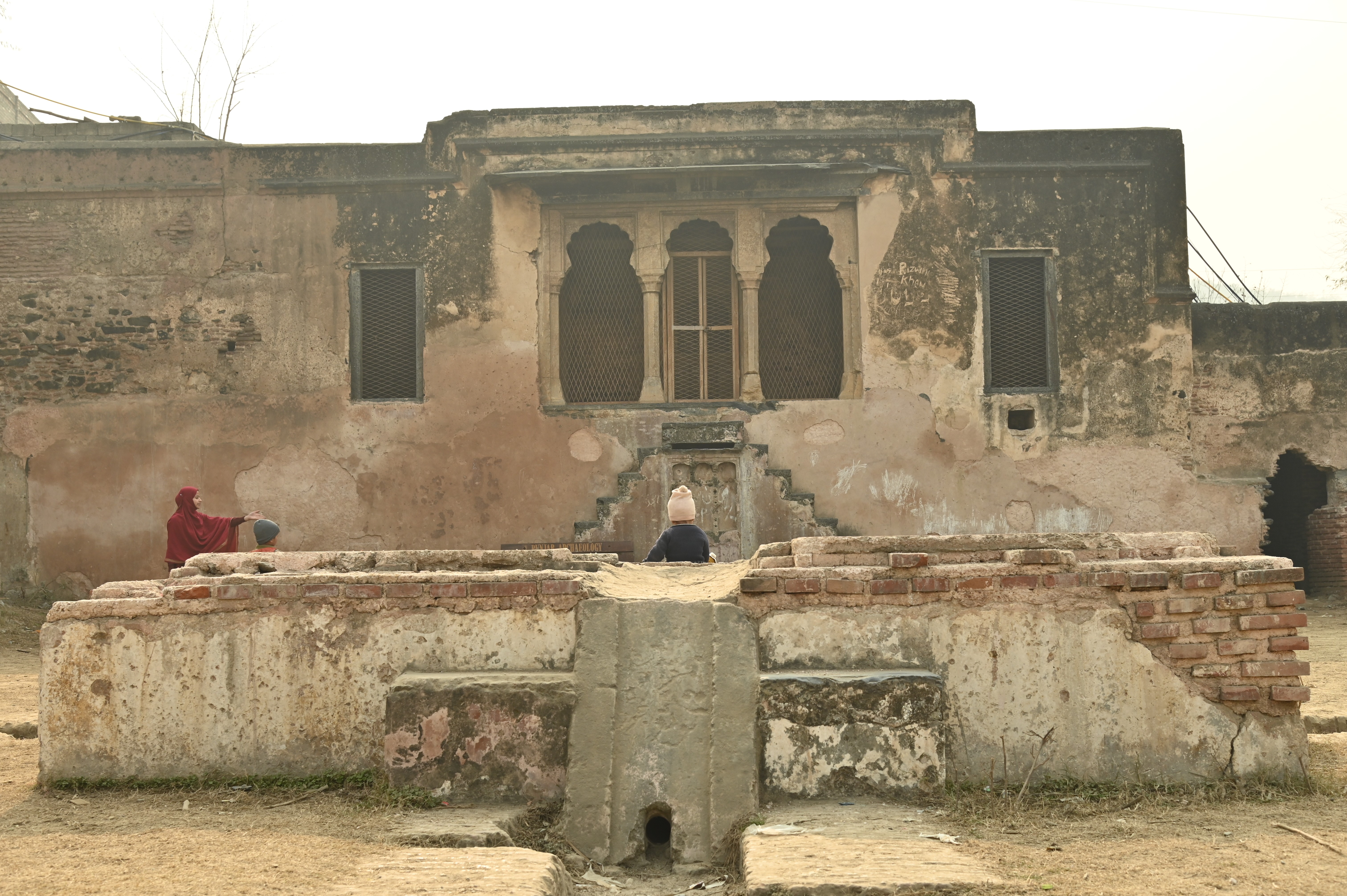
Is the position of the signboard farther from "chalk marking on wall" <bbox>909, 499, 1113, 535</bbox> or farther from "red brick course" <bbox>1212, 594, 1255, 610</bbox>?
"red brick course" <bbox>1212, 594, 1255, 610</bbox>

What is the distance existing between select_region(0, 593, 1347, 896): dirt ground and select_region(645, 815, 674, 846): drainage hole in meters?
0.22

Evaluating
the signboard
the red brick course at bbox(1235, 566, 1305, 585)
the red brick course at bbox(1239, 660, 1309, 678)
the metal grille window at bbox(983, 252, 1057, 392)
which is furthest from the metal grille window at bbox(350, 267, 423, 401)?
the red brick course at bbox(1239, 660, 1309, 678)

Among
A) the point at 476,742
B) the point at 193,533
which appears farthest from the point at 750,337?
the point at 476,742

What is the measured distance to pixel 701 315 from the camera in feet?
39.0

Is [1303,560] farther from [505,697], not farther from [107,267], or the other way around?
[107,267]

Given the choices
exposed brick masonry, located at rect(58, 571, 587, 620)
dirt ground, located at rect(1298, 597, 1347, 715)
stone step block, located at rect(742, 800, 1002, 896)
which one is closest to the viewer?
stone step block, located at rect(742, 800, 1002, 896)

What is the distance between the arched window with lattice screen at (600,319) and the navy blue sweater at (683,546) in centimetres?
476

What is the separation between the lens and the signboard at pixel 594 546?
10.8 metres

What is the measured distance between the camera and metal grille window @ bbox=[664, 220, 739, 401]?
38.8 ft

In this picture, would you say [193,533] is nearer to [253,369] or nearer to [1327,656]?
Answer: [253,369]

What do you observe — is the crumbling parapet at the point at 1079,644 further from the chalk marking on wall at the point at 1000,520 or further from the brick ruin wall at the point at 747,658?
the chalk marking on wall at the point at 1000,520

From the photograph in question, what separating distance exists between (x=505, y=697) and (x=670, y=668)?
656 mm

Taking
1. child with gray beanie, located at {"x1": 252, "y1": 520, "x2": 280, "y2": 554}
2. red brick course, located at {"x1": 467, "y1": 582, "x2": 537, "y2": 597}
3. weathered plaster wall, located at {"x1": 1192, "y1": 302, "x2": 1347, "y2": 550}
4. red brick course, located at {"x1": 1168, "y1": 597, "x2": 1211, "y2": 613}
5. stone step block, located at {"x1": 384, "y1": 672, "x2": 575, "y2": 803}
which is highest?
weathered plaster wall, located at {"x1": 1192, "y1": 302, "x2": 1347, "y2": 550}

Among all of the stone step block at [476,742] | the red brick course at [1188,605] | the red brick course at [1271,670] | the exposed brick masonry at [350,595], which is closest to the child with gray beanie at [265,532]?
the exposed brick masonry at [350,595]
